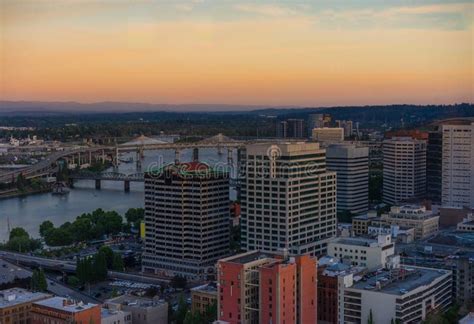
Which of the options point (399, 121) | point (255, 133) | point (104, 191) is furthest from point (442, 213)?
point (255, 133)

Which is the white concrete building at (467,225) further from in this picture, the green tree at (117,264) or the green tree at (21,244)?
the green tree at (21,244)

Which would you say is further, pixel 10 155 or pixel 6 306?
pixel 10 155

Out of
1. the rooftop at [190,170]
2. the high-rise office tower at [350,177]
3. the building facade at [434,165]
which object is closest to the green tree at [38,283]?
the rooftop at [190,170]

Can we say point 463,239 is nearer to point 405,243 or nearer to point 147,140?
point 405,243

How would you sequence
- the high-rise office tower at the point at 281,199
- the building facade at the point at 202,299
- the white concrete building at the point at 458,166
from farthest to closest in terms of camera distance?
the white concrete building at the point at 458,166 < the high-rise office tower at the point at 281,199 < the building facade at the point at 202,299

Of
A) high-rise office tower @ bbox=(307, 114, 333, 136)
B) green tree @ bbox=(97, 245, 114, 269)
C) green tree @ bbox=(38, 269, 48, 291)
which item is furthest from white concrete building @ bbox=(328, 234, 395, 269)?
high-rise office tower @ bbox=(307, 114, 333, 136)

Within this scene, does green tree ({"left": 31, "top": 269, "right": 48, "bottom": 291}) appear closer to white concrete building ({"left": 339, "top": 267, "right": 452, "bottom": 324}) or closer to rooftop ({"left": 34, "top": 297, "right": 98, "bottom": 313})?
rooftop ({"left": 34, "top": 297, "right": 98, "bottom": 313})
